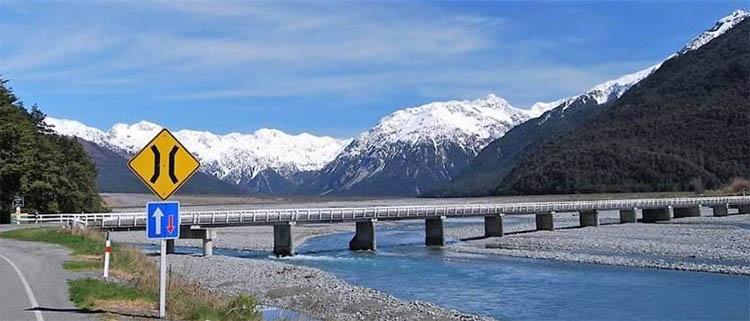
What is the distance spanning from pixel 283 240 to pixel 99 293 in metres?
34.8

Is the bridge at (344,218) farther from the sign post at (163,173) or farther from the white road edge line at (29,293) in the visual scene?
the sign post at (163,173)

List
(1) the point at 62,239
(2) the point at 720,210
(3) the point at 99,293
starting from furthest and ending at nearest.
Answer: (2) the point at 720,210
(1) the point at 62,239
(3) the point at 99,293

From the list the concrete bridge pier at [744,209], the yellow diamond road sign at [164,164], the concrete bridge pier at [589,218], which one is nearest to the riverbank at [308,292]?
the yellow diamond road sign at [164,164]

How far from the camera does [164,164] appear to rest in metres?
15.0

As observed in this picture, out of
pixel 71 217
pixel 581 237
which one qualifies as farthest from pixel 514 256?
pixel 71 217

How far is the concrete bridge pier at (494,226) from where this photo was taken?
216 ft

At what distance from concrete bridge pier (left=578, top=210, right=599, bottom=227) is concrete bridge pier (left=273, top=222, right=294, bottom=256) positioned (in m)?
34.8

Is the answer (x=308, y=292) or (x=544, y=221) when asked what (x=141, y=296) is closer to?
(x=308, y=292)

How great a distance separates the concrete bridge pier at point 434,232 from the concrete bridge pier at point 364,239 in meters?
5.08

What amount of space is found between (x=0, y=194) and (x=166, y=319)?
49.2 m

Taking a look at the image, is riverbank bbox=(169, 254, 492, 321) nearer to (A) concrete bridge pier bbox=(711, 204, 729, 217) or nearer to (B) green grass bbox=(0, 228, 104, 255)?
(B) green grass bbox=(0, 228, 104, 255)

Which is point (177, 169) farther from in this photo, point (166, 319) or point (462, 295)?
point (462, 295)

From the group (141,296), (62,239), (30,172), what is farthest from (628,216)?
(141,296)

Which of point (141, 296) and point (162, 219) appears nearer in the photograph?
point (162, 219)
